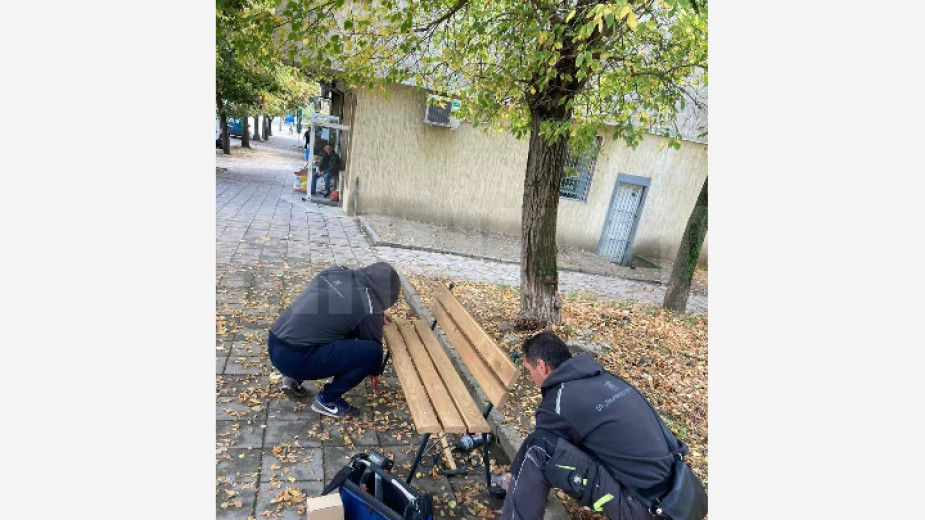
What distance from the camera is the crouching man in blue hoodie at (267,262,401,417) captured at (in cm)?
356

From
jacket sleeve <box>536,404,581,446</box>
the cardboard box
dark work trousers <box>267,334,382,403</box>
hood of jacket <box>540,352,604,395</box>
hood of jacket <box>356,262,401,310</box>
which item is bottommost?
the cardboard box

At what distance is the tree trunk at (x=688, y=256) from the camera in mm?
7578

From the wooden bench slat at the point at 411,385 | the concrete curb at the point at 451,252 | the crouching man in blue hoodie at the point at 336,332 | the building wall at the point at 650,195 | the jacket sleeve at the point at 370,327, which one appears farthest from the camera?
the building wall at the point at 650,195

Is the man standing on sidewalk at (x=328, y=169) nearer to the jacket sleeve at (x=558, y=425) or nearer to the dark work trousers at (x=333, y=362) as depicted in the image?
the dark work trousers at (x=333, y=362)

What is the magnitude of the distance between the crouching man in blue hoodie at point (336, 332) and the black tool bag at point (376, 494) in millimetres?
840

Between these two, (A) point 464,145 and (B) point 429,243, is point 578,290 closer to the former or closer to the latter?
(B) point 429,243

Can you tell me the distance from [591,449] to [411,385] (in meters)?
1.37

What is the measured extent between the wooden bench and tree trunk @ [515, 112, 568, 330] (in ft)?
4.84

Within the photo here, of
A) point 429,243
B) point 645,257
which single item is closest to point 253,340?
point 429,243

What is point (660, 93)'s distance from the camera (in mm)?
5785

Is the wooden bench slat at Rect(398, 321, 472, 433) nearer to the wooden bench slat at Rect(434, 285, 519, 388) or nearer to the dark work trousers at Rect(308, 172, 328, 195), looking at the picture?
the wooden bench slat at Rect(434, 285, 519, 388)

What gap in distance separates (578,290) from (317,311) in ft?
21.8

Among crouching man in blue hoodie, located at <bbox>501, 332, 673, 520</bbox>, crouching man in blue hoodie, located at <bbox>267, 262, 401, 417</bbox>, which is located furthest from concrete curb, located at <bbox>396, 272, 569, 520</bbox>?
crouching man in blue hoodie, located at <bbox>267, 262, 401, 417</bbox>

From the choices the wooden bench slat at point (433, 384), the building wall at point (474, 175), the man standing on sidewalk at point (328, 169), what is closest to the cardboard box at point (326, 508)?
the wooden bench slat at point (433, 384)
